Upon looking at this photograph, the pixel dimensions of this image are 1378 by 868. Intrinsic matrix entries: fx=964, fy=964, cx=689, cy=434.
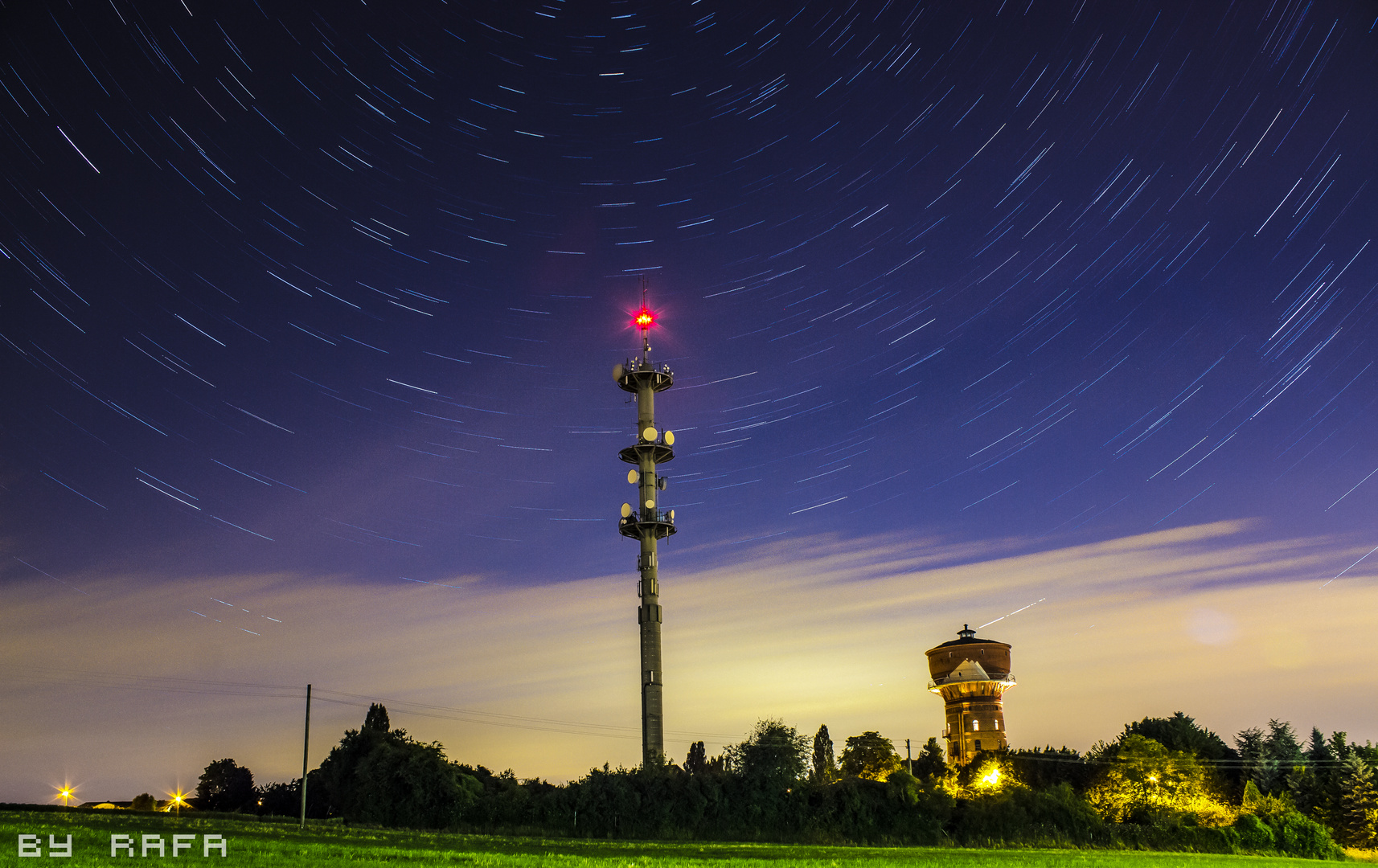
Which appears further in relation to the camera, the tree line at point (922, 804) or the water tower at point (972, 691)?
the water tower at point (972, 691)

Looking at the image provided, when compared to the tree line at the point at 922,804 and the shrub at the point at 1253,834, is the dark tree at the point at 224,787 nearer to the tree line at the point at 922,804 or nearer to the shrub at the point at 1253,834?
the tree line at the point at 922,804

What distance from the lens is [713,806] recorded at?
2421 inches

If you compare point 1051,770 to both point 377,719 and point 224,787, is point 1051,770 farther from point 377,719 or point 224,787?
point 224,787

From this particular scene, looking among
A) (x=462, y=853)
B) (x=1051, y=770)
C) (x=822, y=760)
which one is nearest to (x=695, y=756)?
(x=822, y=760)

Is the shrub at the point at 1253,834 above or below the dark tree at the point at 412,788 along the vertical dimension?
below

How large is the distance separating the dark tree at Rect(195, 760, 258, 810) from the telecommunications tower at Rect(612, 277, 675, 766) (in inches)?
2694

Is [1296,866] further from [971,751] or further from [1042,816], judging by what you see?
[971,751]

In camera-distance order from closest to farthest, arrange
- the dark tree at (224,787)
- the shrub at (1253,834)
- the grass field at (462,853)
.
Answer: the grass field at (462,853), the shrub at (1253,834), the dark tree at (224,787)

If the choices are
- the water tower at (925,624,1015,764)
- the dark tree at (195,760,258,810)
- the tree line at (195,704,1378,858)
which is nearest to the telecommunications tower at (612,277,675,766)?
the tree line at (195,704,1378,858)

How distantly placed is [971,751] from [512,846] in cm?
6634

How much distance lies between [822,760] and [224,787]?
251 ft

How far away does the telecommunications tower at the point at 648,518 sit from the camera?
77.2 m

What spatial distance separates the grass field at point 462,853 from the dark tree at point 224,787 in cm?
8039

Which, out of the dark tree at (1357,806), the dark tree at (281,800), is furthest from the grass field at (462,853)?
the dark tree at (281,800)
